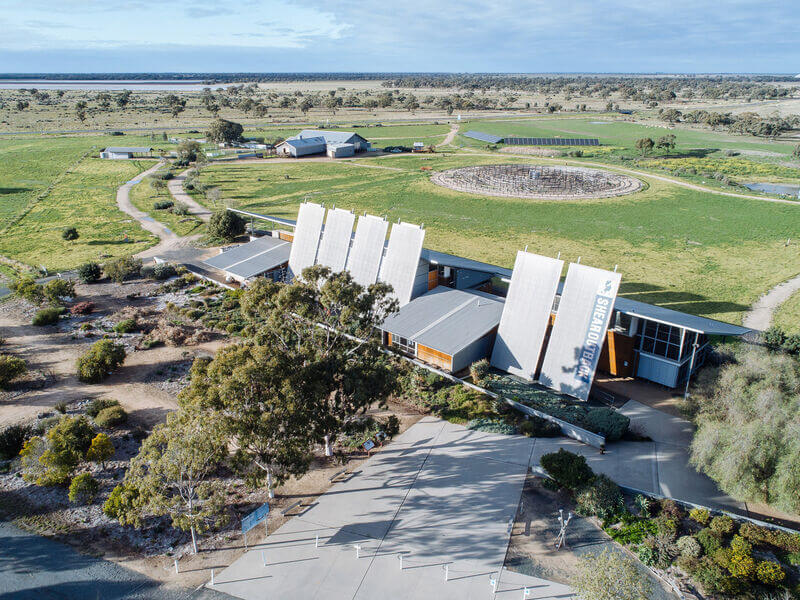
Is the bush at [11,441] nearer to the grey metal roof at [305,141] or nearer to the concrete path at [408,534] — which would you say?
the concrete path at [408,534]

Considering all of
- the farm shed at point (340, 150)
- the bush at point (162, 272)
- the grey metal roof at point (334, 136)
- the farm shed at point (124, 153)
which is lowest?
the bush at point (162, 272)

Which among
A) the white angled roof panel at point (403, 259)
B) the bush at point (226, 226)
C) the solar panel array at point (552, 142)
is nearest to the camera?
the white angled roof panel at point (403, 259)

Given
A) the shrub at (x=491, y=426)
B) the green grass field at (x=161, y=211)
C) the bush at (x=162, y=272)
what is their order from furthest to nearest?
the green grass field at (x=161, y=211)
the bush at (x=162, y=272)
the shrub at (x=491, y=426)

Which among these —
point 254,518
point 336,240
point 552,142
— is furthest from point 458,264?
point 552,142

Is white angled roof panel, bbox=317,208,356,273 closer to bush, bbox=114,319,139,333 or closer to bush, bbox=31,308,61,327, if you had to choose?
bush, bbox=114,319,139,333

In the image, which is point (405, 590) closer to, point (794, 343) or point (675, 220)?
point (794, 343)

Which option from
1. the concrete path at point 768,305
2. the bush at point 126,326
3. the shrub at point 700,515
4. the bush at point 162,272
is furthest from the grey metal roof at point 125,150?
the shrub at point 700,515

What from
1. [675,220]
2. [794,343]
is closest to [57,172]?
[675,220]
